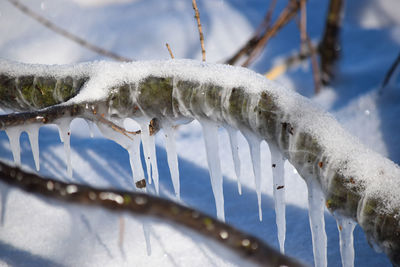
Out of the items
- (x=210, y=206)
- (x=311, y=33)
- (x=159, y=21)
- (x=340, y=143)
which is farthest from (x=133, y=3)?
(x=340, y=143)

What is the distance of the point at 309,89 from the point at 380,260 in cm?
198

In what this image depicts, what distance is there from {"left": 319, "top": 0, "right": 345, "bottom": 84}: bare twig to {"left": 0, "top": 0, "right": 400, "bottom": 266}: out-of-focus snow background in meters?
0.09

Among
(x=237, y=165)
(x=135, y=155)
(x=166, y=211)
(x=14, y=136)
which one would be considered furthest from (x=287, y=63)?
(x=166, y=211)

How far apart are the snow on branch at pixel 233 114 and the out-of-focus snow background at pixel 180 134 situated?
30cm

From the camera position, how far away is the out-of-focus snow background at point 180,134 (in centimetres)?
124

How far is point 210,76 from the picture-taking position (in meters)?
0.95

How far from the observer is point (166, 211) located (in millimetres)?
483

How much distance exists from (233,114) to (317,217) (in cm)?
35

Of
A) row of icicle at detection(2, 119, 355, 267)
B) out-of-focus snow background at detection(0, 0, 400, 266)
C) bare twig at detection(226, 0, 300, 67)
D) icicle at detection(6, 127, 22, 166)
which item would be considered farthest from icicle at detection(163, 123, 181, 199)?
bare twig at detection(226, 0, 300, 67)

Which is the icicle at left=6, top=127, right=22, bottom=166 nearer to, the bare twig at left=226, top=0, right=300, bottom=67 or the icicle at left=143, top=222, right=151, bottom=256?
the icicle at left=143, top=222, right=151, bottom=256

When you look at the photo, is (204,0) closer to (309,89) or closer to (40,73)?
(309,89)

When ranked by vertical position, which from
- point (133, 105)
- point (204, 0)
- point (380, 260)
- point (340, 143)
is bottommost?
point (380, 260)

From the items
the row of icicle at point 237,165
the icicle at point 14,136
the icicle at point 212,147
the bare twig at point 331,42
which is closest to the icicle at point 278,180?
the row of icicle at point 237,165

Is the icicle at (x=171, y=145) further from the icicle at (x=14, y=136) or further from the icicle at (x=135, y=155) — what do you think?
the icicle at (x=14, y=136)
